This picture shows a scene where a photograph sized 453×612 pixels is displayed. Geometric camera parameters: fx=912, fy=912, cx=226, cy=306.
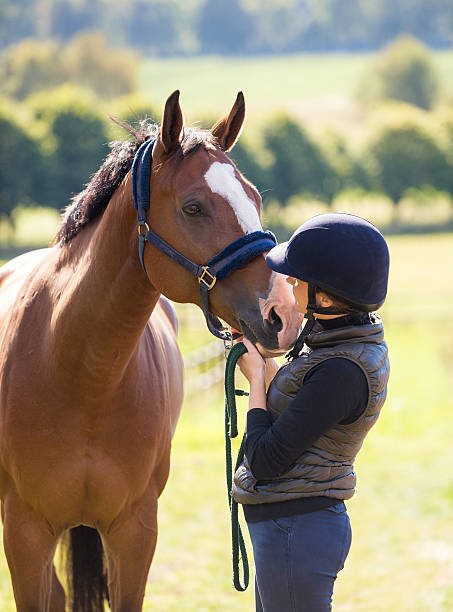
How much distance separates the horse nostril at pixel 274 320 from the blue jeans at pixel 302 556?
0.56m

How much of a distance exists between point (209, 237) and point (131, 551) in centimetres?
140

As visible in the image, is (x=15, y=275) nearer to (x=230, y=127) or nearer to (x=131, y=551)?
(x=131, y=551)

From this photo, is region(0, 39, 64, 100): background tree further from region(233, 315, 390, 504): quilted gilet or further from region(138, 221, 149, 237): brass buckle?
region(233, 315, 390, 504): quilted gilet

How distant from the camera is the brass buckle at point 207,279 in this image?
289cm

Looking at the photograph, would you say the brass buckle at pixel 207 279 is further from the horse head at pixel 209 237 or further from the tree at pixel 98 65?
the tree at pixel 98 65

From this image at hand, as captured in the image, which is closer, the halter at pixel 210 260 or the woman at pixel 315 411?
the woman at pixel 315 411

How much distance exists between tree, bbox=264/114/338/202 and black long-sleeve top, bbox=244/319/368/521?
64.8 meters

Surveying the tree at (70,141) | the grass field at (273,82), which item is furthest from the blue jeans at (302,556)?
the grass field at (273,82)

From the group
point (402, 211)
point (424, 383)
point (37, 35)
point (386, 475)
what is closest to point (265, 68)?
point (402, 211)

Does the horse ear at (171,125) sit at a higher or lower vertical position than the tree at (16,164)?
lower

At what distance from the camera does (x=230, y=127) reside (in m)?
3.21

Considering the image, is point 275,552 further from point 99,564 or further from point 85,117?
point 85,117

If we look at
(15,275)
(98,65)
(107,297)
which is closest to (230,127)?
(107,297)

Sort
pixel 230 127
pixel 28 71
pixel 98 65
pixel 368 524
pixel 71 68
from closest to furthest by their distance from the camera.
A: pixel 230 127 < pixel 368 524 < pixel 28 71 < pixel 71 68 < pixel 98 65
